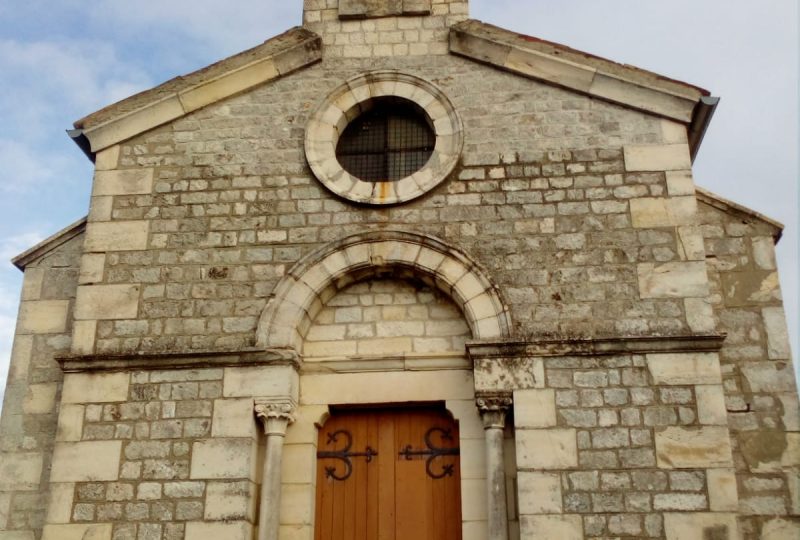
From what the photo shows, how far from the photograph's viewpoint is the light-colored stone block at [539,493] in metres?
6.73

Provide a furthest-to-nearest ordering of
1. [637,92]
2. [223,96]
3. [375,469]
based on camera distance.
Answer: [223,96] < [637,92] < [375,469]

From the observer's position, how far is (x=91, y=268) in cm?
799

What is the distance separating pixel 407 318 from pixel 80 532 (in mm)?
3222

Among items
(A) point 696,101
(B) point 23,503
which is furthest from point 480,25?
(B) point 23,503

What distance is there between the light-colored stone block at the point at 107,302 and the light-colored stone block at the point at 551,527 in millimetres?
3802

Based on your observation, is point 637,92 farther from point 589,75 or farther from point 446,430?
point 446,430

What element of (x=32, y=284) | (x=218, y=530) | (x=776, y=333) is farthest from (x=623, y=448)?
(x=32, y=284)

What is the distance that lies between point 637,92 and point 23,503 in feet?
21.5

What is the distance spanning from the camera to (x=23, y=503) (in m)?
7.61

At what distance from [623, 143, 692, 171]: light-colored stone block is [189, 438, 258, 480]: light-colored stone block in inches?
162

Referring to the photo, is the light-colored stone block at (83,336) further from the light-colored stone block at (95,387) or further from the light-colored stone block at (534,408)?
the light-colored stone block at (534,408)

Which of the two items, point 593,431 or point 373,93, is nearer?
point 593,431

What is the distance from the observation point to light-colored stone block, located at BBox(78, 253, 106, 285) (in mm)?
7938

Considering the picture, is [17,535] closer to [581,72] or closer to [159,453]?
[159,453]
